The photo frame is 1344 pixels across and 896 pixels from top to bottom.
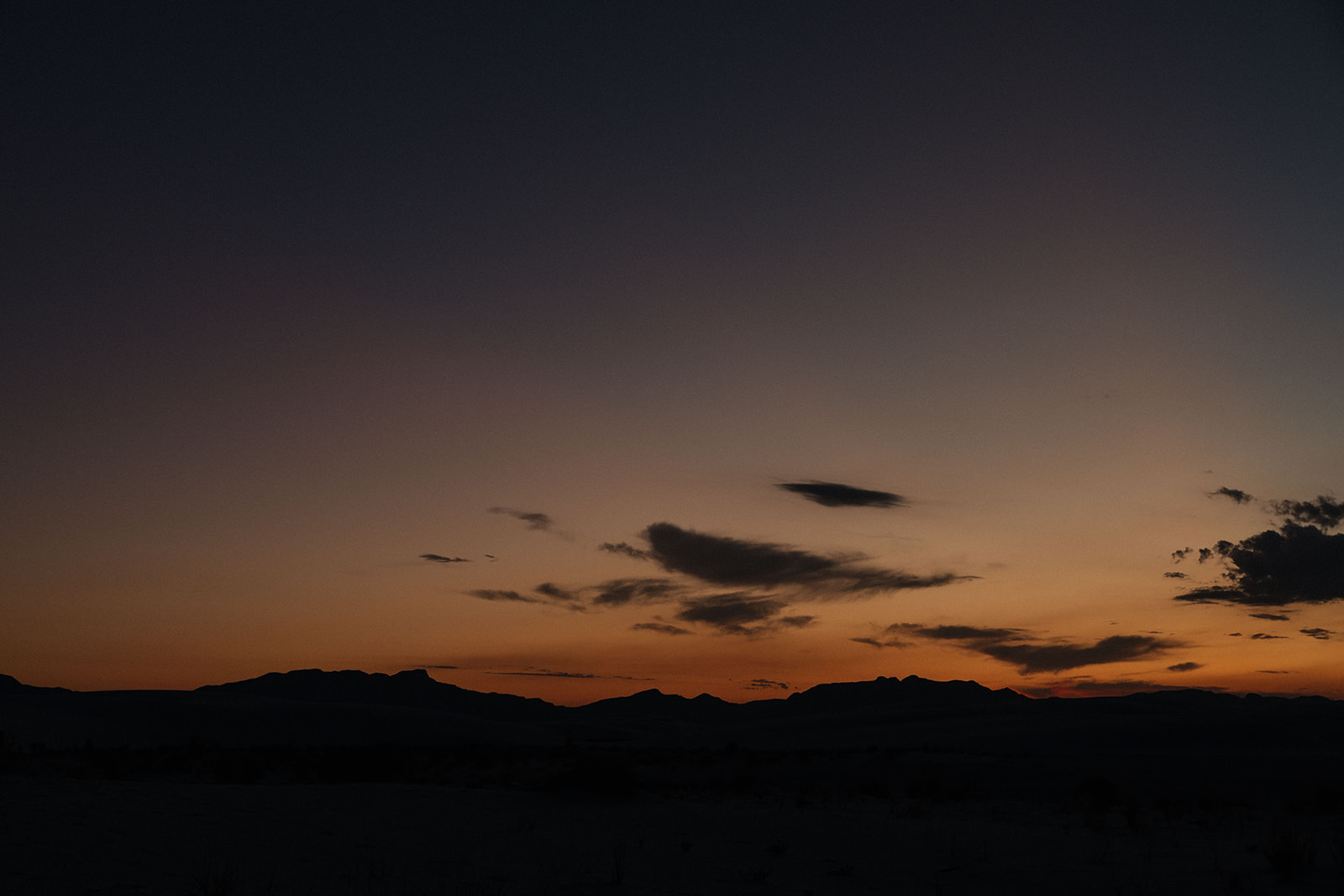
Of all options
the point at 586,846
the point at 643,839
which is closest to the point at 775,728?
the point at 643,839

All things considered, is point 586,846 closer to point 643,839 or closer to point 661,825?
point 643,839

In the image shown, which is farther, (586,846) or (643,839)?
(643,839)

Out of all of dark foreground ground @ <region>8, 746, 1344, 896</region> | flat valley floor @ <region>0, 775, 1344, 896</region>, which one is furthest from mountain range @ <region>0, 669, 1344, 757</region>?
flat valley floor @ <region>0, 775, 1344, 896</region>

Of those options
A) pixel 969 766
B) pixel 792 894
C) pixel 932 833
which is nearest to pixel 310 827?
pixel 792 894

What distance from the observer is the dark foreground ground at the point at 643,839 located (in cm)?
977

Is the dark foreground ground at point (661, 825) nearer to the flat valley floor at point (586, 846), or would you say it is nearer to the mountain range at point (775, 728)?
the flat valley floor at point (586, 846)

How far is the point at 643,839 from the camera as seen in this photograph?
13367 mm

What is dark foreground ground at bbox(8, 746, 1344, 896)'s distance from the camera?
9773 mm

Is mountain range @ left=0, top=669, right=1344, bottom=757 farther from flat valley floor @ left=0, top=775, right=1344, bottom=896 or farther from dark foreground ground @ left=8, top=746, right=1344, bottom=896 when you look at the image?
flat valley floor @ left=0, top=775, right=1344, bottom=896

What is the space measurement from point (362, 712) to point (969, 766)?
6422 cm

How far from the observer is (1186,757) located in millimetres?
33000

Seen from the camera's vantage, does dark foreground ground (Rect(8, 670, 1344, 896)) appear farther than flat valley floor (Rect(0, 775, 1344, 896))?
Yes

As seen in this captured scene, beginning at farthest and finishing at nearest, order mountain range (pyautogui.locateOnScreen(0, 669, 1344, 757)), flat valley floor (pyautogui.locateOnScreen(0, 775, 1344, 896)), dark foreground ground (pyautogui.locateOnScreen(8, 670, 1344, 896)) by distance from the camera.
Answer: mountain range (pyautogui.locateOnScreen(0, 669, 1344, 757)), dark foreground ground (pyautogui.locateOnScreen(8, 670, 1344, 896)), flat valley floor (pyautogui.locateOnScreen(0, 775, 1344, 896))

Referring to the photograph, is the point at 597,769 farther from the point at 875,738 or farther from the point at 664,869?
the point at 875,738
